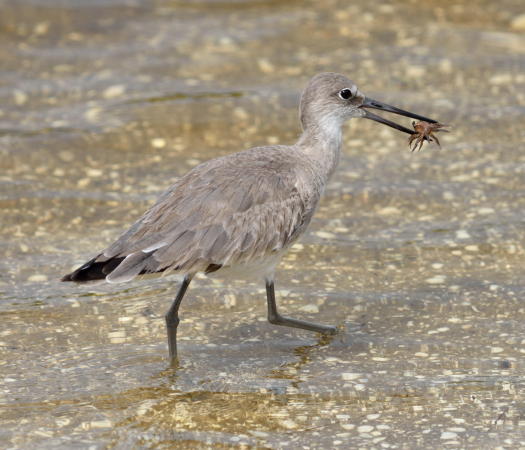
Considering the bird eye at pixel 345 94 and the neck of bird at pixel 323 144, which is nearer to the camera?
the neck of bird at pixel 323 144

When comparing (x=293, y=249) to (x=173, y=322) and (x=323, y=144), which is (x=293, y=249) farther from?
(x=173, y=322)

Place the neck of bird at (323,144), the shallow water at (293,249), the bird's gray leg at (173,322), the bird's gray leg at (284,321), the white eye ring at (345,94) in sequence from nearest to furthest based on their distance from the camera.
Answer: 1. the shallow water at (293,249)
2. the bird's gray leg at (173,322)
3. the bird's gray leg at (284,321)
4. the neck of bird at (323,144)
5. the white eye ring at (345,94)

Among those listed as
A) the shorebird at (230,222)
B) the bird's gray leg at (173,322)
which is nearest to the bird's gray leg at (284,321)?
the shorebird at (230,222)

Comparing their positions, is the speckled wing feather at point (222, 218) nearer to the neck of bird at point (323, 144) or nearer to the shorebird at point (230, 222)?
the shorebird at point (230, 222)

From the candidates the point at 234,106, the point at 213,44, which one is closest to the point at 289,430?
the point at 234,106

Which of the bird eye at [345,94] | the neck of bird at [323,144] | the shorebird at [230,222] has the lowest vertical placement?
the shorebird at [230,222]

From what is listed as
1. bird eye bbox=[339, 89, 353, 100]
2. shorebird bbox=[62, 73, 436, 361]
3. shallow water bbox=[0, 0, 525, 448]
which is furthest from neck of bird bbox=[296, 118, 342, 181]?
shallow water bbox=[0, 0, 525, 448]

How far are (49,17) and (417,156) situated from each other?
14.4 ft

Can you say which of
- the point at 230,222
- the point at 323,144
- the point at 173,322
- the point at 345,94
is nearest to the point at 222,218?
the point at 230,222

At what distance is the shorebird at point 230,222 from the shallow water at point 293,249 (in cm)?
46

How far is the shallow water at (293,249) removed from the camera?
5.13 m

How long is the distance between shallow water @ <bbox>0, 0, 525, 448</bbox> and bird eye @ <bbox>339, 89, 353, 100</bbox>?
116 centimetres

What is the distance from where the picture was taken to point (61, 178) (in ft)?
26.1

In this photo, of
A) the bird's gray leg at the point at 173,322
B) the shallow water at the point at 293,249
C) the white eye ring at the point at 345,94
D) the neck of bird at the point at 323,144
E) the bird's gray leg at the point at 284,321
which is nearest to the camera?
the shallow water at the point at 293,249
